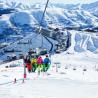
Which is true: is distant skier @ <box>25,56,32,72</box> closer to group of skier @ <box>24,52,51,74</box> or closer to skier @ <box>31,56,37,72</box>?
group of skier @ <box>24,52,51,74</box>

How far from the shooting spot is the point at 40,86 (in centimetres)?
1391

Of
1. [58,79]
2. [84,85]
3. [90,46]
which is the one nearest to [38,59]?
[58,79]

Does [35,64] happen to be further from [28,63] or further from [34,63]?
[28,63]

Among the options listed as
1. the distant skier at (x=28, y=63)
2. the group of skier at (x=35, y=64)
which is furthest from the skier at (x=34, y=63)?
the distant skier at (x=28, y=63)

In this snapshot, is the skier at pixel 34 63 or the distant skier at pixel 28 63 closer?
Result: the distant skier at pixel 28 63

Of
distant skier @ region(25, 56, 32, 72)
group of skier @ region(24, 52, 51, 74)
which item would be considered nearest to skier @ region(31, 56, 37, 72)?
group of skier @ region(24, 52, 51, 74)

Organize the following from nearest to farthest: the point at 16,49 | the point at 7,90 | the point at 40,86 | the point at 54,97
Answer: the point at 54,97 < the point at 7,90 < the point at 40,86 < the point at 16,49

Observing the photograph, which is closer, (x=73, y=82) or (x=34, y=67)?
(x=73, y=82)

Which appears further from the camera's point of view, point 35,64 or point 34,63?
point 34,63

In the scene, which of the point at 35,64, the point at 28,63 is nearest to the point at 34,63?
the point at 35,64

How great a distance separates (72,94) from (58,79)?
3370mm

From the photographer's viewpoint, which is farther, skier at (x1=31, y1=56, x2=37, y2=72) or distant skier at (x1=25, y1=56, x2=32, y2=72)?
skier at (x1=31, y1=56, x2=37, y2=72)

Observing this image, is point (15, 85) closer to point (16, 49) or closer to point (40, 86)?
point (40, 86)

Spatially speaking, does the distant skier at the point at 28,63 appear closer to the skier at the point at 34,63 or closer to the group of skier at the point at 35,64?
the group of skier at the point at 35,64
